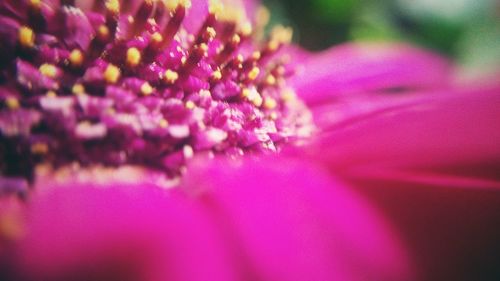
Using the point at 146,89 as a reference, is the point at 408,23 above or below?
above

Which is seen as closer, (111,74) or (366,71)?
(111,74)

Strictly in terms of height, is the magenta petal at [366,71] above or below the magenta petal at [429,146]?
above

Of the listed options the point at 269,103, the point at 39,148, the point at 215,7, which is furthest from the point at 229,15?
the point at 39,148

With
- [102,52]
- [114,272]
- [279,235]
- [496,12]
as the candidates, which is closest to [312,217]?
[279,235]

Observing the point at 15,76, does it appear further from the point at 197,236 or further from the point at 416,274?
the point at 416,274

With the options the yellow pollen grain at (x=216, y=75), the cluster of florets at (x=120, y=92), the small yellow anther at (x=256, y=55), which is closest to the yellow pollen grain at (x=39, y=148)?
the cluster of florets at (x=120, y=92)

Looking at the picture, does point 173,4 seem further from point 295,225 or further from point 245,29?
point 295,225

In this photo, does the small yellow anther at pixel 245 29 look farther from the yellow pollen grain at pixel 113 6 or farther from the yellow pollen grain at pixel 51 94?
the yellow pollen grain at pixel 51 94
